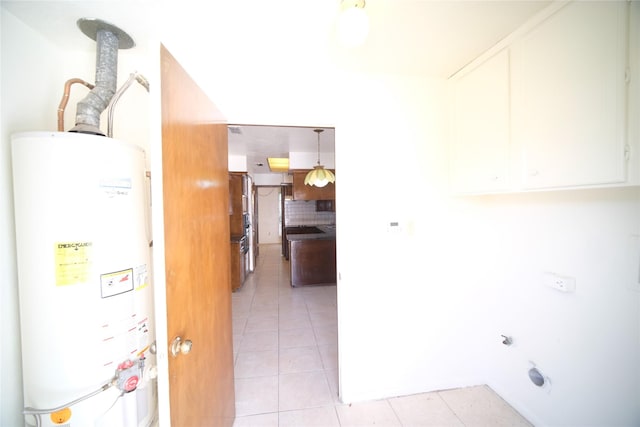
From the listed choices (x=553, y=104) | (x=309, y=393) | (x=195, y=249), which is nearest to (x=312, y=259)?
(x=309, y=393)

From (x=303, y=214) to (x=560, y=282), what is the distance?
621cm

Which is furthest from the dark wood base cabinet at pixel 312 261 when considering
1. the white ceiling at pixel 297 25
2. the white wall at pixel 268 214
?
the white wall at pixel 268 214

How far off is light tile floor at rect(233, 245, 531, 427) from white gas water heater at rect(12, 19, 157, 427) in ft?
3.49

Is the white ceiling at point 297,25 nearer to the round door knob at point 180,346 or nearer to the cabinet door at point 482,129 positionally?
the cabinet door at point 482,129

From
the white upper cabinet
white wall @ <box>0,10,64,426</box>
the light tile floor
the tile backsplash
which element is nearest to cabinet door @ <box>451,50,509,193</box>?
the white upper cabinet

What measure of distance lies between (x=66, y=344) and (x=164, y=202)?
668 millimetres

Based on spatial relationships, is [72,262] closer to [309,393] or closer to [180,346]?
[180,346]

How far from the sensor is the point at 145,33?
1230 millimetres

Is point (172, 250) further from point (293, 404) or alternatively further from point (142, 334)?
point (293, 404)

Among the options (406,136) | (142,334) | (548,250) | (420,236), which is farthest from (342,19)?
(548,250)

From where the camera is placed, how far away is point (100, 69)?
1.13 meters

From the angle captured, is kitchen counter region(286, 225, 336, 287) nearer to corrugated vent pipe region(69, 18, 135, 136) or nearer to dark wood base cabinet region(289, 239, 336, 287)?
dark wood base cabinet region(289, 239, 336, 287)

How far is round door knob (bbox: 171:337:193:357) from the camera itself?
0.89m

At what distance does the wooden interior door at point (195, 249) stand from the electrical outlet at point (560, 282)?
6.65ft
